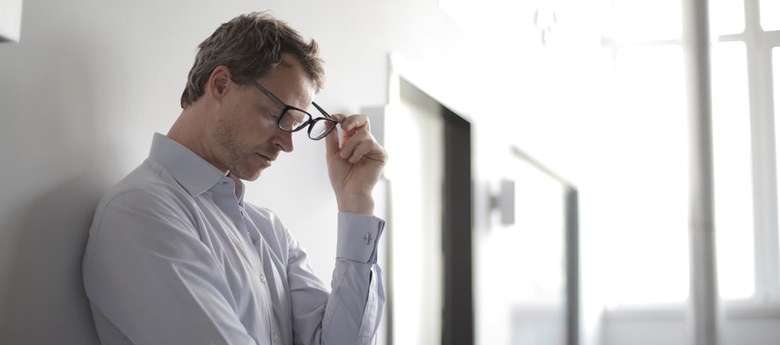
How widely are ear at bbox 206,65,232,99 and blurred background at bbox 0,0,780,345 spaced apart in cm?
11

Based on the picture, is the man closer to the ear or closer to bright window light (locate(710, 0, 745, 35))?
the ear

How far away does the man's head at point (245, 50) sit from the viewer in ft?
5.25

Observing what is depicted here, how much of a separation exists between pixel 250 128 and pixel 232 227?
17cm

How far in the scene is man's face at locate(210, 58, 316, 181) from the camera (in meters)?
1.59

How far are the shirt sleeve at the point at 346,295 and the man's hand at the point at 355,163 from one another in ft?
0.20

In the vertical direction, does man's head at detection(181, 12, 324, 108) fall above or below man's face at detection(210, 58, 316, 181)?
above

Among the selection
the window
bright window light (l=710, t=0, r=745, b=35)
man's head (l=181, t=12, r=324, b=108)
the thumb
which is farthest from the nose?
bright window light (l=710, t=0, r=745, b=35)

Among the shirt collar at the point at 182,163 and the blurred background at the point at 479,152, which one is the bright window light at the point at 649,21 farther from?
the shirt collar at the point at 182,163

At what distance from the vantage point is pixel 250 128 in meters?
1.60

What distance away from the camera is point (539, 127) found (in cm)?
497

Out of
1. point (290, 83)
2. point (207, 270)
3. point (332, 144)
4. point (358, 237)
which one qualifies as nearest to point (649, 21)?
point (332, 144)

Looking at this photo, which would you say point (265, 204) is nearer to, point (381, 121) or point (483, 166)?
point (381, 121)

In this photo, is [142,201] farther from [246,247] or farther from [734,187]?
[734,187]

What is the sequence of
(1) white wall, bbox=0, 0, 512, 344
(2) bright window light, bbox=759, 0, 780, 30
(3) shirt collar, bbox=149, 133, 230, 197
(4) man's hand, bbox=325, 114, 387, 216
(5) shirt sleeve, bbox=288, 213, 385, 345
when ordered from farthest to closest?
(2) bright window light, bbox=759, 0, 780, 30, (4) man's hand, bbox=325, 114, 387, 216, (5) shirt sleeve, bbox=288, 213, 385, 345, (3) shirt collar, bbox=149, 133, 230, 197, (1) white wall, bbox=0, 0, 512, 344
